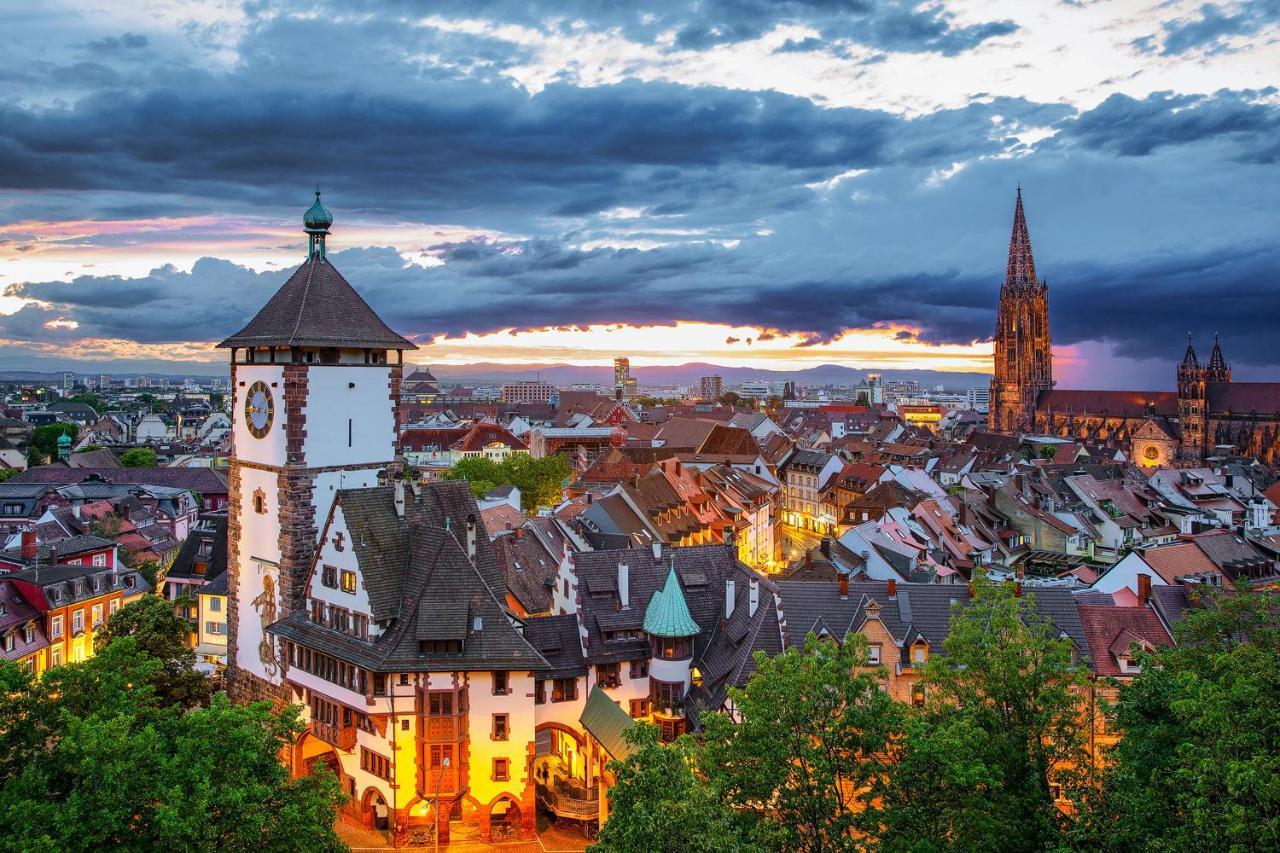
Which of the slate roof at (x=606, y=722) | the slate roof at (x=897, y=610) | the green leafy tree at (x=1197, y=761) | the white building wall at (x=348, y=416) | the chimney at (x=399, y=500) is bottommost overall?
the slate roof at (x=606, y=722)

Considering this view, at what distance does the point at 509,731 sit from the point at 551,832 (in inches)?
234

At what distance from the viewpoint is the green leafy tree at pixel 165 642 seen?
52.4 meters

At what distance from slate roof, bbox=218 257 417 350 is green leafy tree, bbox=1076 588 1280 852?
36.1m

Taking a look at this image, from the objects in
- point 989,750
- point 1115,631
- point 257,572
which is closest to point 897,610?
point 1115,631

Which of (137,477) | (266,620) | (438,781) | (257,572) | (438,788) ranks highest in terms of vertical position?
(257,572)

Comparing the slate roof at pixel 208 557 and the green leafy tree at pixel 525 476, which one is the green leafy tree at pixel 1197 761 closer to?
the slate roof at pixel 208 557

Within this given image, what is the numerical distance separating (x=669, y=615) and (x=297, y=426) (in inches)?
839

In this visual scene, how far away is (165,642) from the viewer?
183 ft

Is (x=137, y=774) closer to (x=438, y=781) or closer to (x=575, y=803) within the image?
(x=438, y=781)

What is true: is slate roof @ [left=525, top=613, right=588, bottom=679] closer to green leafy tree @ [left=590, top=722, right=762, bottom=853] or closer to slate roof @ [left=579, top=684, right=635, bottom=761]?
slate roof @ [left=579, top=684, right=635, bottom=761]

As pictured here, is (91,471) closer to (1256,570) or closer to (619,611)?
(619,611)

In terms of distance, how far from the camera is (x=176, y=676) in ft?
173

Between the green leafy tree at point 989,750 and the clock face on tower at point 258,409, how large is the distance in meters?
33.3

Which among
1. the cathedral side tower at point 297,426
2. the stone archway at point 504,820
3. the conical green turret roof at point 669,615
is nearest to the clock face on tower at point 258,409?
the cathedral side tower at point 297,426
